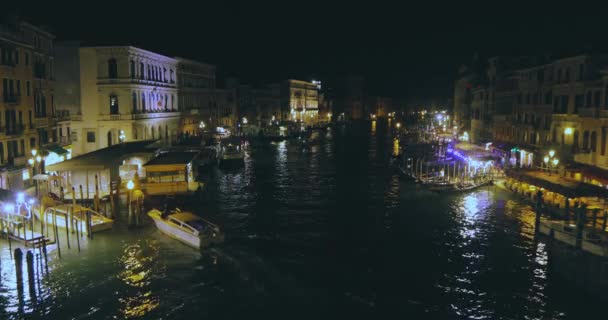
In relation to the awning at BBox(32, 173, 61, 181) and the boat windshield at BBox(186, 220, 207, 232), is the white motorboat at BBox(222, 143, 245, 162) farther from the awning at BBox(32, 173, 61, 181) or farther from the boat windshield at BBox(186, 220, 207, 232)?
the boat windshield at BBox(186, 220, 207, 232)

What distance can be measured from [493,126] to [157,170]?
1818 inches

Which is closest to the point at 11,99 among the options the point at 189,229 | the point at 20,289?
the point at 189,229

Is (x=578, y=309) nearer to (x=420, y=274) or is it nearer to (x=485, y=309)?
(x=485, y=309)

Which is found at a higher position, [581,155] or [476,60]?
[476,60]

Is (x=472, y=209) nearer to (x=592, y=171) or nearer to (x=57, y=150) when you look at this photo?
(x=592, y=171)

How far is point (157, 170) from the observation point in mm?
38000

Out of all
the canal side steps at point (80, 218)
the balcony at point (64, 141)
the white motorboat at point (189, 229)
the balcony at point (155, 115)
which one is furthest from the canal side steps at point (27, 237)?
the balcony at point (155, 115)

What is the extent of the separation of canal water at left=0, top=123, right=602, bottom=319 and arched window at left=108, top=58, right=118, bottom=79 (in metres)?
24.1

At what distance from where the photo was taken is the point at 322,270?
2391cm

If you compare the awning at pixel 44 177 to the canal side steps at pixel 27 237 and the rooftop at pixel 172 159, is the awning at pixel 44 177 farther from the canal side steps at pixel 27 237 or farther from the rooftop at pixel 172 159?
the canal side steps at pixel 27 237

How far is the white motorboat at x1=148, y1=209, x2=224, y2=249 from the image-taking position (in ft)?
85.8

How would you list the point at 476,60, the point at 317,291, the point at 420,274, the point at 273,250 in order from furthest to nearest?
the point at 476,60 < the point at 273,250 < the point at 420,274 < the point at 317,291

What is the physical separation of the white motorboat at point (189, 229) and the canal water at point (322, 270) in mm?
511

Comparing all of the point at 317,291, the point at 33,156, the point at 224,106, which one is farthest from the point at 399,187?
the point at 224,106
